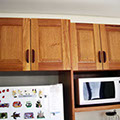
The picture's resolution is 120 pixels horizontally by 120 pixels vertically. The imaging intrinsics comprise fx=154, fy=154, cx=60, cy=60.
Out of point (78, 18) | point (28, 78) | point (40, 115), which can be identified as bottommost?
point (40, 115)

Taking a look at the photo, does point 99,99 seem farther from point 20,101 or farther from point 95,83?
point 20,101

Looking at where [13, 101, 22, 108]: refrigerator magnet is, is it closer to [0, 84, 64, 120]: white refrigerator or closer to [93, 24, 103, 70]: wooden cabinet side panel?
[0, 84, 64, 120]: white refrigerator

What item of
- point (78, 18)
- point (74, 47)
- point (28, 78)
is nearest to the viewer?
point (74, 47)

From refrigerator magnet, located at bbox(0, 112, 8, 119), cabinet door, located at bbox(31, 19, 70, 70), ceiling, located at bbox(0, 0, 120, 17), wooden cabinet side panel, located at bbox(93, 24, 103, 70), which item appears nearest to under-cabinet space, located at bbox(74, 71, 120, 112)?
wooden cabinet side panel, located at bbox(93, 24, 103, 70)

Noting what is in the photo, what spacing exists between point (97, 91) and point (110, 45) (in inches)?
22.9

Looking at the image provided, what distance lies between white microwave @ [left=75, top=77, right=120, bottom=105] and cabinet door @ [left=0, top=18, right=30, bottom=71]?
641 mm

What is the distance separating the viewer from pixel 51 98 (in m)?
1.70

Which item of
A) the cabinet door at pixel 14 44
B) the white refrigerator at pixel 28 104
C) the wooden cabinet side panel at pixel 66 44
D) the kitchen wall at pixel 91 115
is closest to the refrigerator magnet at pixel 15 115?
the white refrigerator at pixel 28 104

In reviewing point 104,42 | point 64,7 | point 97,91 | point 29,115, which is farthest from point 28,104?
point 64,7

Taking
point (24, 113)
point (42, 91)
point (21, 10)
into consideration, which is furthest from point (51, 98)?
point (21, 10)

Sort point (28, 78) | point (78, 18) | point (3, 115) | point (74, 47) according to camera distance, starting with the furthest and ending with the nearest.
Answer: point (78, 18) < point (28, 78) < point (74, 47) < point (3, 115)

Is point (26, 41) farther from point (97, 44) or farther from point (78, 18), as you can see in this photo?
point (78, 18)

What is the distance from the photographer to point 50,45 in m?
1.72

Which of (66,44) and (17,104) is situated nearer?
(17,104)
